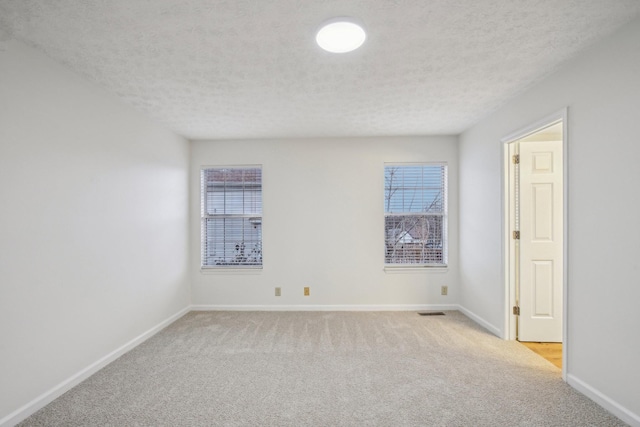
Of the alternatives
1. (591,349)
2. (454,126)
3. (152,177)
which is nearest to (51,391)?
(152,177)

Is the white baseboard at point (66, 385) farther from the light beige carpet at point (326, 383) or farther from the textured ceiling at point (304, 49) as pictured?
the textured ceiling at point (304, 49)

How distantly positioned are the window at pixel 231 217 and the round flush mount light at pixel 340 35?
2577 mm

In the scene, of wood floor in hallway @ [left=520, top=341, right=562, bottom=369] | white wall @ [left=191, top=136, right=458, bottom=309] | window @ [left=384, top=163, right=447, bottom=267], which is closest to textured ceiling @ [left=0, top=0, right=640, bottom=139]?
white wall @ [left=191, top=136, right=458, bottom=309]

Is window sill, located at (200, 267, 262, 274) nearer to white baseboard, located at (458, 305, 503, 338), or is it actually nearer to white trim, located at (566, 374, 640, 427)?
white baseboard, located at (458, 305, 503, 338)

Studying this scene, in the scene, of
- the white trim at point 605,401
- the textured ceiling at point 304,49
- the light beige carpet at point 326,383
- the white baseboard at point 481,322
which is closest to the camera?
the textured ceiling at point 304,49

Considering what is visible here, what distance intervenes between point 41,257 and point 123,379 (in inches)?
45.0

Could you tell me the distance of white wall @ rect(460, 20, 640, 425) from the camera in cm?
180

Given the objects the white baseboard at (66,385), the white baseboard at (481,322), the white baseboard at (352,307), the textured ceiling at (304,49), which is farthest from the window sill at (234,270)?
the white baseboard at (481,322)

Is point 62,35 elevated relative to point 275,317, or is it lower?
elevated

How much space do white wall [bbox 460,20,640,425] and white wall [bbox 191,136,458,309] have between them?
6.27ft

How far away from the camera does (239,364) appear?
2617 millimetres

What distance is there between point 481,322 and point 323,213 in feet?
7.85

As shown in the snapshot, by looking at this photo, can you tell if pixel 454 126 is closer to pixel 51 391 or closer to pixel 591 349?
pixel 591 349

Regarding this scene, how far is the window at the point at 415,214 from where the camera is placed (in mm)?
4246
